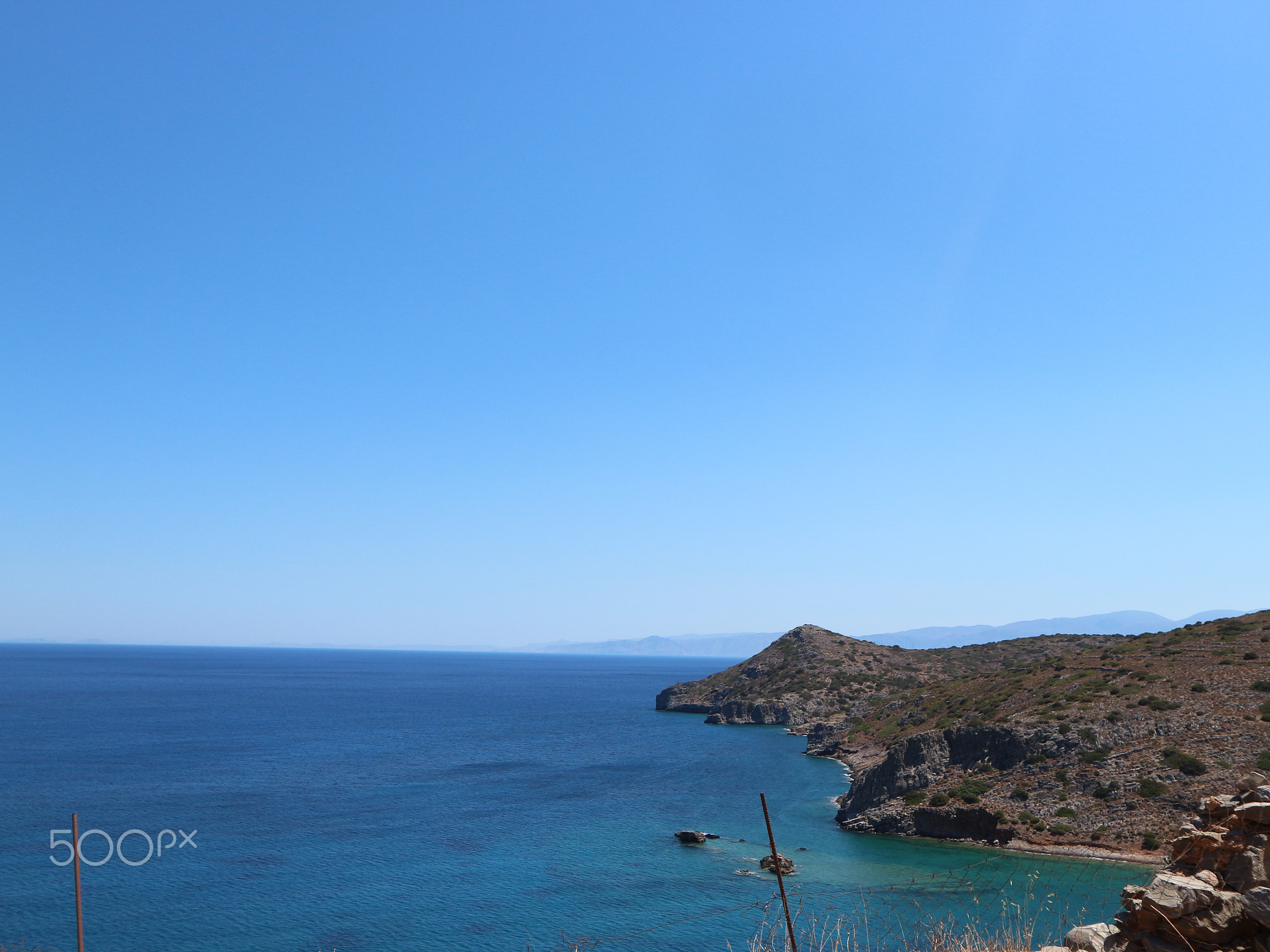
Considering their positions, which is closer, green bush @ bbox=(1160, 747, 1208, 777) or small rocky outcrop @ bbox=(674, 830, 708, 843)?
green bush @ bbox=(1160, 747, 1208, 777)

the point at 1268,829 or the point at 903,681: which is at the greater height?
the point at 1268,829

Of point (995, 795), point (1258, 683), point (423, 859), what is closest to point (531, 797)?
point (423, 859)

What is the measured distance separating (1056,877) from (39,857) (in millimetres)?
70841

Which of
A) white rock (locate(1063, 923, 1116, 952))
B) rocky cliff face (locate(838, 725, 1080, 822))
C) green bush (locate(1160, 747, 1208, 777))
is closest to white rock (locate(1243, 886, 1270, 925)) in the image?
white rock (locate(1063, 923, 1116, 952))

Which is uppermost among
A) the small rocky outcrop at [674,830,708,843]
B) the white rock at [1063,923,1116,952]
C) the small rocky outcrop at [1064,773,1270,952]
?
the small rocky outcrop at [1064,773,1270,952]

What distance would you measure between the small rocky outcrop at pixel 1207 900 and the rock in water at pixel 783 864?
39.4 metres

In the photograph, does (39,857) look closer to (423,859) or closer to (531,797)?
(423,859)

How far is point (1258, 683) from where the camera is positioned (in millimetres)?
60688
